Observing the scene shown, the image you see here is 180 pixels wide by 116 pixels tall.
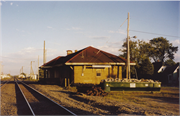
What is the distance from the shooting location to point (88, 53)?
1192 inches

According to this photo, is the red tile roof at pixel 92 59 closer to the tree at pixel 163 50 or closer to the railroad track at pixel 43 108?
the railroad track at pixel 43 108

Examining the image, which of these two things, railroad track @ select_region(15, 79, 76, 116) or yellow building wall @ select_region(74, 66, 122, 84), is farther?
yellow building wall @ select_region(74, 66, 122, 84)

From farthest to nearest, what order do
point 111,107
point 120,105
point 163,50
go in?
point 163,50 < point 120,105 < point 111,107

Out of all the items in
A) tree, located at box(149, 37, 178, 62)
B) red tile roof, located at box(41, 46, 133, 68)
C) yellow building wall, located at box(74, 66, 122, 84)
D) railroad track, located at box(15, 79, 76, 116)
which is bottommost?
railroad track, located at box(15, 79, 76, 116)

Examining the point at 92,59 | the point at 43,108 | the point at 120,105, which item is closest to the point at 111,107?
the point at 120,105

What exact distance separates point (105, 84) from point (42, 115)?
367 inches

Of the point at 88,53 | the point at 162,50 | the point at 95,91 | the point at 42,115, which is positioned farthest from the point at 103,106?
the point at 162,50

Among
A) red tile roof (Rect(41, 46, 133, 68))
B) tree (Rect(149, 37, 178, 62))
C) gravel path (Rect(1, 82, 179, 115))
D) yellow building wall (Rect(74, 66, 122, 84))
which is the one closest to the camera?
gravel path (Rect(1, 82, 179, 115))

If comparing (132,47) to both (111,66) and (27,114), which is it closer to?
(111,66)

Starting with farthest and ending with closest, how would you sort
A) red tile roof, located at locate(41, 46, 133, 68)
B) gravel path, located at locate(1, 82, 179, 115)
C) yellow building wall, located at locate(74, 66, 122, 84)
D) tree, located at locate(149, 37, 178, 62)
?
tree, located at locate(149, 37, 178, 62)
yellow building wall, located at locate(74, 66, 122, 84)
red tile roof, located at locate(41, 46, 133, 68)
gravel path, located at locate(1, 82, 179, 115)

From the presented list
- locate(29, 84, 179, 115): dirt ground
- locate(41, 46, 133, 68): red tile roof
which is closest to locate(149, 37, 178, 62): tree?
locate(41, 46, 133, 68): red tile roof

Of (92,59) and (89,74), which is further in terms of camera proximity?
(92,59)

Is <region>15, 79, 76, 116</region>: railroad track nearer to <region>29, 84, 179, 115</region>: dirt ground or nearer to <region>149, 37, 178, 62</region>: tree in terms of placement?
<region>29, 84, 179, 115</region>: dirt ground

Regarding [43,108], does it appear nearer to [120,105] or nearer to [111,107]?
[111,107]
